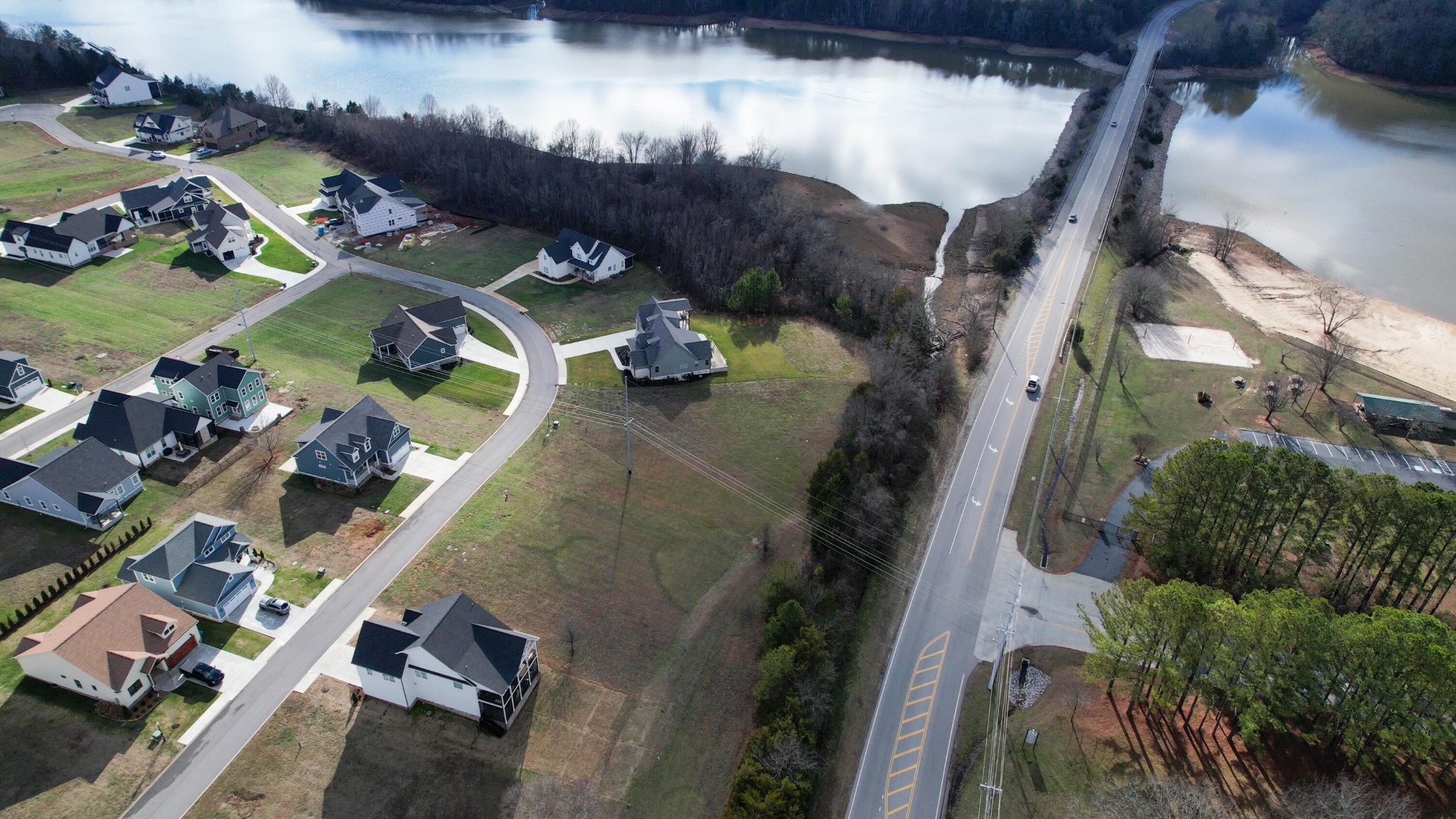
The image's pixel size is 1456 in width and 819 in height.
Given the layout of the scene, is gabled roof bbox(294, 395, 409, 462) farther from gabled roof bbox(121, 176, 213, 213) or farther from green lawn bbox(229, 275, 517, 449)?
gabled roof bbox(121, 176, 213, 213)

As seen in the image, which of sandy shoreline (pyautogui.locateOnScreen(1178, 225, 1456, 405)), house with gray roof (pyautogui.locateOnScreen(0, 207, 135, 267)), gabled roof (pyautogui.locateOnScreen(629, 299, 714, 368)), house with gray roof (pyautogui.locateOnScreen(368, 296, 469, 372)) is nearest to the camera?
gabled roof (pyautogui.locateOnScreen(629, 299, 714, 368))

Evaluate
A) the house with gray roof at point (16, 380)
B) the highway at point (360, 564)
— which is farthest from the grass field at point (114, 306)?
the highway at point (360, 564)

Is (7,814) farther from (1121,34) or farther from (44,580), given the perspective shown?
(1121,34)

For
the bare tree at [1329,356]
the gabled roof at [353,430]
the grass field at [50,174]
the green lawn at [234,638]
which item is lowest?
the green lawn at [234,638]

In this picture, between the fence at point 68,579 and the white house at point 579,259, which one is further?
the white house at point 579,259

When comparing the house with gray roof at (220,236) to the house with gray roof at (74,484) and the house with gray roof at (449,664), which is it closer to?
the house with gray roof at (74,484)

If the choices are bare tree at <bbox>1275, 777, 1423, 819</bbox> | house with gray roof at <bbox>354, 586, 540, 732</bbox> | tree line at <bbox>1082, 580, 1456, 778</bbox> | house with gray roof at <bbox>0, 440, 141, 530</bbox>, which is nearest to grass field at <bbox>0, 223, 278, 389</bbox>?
house with gray roof at <bbox>0, 440, 141, 530</bbox>

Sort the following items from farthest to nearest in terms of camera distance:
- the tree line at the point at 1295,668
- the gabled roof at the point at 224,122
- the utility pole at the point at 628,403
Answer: the gabled roof at the point at 224,122 → the utility pole at the point at 628,403 → the tree line at the point at 1295,668
